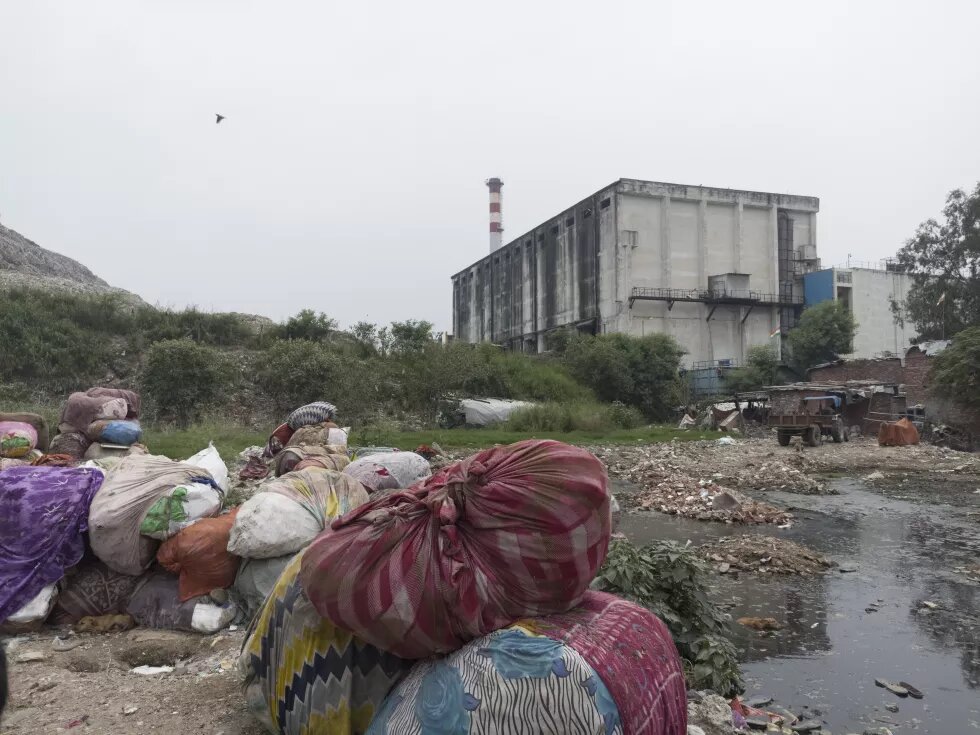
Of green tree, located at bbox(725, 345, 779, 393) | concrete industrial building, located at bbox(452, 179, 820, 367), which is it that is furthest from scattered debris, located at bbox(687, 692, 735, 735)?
concrete industrial building, located at bbox(452, 179, 820, 367)

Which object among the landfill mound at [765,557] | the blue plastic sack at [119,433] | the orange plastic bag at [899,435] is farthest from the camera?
the orange plastic bag at [899,435]

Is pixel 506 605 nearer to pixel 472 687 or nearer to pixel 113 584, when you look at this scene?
pixel 472 687

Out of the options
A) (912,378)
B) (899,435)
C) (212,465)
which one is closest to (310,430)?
(212,465)

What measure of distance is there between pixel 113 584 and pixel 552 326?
35.8 m

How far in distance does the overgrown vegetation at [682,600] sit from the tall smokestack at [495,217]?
1756 inches

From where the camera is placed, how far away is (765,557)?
554 centimetres

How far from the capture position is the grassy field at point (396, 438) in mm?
10859

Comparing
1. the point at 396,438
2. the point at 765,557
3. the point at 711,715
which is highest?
the point at 396,438

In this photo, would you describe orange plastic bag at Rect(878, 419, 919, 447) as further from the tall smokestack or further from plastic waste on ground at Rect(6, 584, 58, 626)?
the tall smokestack

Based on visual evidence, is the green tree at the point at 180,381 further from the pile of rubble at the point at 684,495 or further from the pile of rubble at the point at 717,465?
the pile of rubble at the point at 684,495

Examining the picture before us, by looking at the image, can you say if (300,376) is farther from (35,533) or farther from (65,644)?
(65,644)

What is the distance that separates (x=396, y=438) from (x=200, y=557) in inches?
448

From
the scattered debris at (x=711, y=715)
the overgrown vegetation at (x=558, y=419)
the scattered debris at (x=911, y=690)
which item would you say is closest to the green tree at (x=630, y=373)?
the overgrown vegetation at (x=558, y=419)

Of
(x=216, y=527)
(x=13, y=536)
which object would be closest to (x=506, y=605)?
(x=216, y=527)
